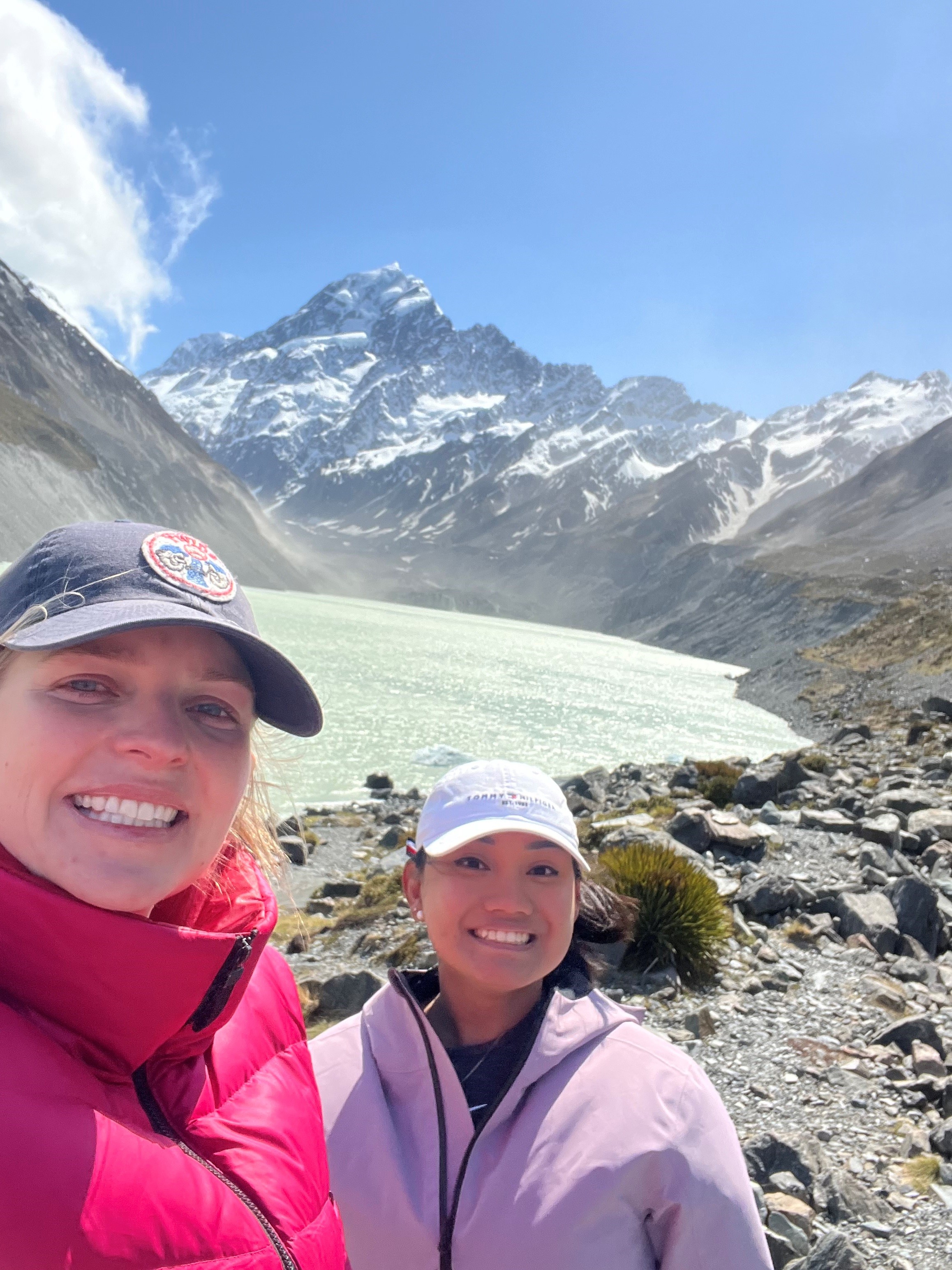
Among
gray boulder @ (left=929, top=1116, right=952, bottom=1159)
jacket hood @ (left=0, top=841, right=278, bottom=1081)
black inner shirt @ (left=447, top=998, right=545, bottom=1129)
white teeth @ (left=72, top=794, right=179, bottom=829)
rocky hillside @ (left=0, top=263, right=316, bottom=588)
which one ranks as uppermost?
rocky hillside @ (left=0, top=263, right=316, bottom=588)

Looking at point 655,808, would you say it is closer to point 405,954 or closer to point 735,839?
point 735,839

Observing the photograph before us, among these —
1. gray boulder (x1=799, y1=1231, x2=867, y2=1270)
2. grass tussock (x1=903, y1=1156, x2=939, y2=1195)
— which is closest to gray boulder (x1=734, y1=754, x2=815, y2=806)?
grass tussock (x1=903, y1=1156, x2=939, y2=1195)

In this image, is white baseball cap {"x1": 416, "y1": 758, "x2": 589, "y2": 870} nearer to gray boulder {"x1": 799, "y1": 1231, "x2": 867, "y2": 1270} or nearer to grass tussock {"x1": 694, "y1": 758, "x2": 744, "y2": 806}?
Answer: gray boulder {"x1": 799, "y1": 1231, "x2": 867, "y2": 1270}

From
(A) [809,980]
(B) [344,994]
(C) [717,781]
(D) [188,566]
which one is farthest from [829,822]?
(D) [188,566]

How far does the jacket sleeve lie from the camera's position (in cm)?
233

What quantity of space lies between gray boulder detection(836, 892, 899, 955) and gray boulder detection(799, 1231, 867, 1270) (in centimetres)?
469

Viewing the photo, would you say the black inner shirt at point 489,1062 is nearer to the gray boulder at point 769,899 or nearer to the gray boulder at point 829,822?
the gray boulder at point 769,899

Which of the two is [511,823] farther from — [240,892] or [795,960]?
[795,960]

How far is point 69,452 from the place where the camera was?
140375 mm

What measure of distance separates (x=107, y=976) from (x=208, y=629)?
76 cm

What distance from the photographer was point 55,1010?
150 centimetres

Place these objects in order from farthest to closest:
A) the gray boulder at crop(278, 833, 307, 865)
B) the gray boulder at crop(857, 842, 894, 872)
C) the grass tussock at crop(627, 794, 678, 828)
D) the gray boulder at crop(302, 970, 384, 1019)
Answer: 1. the gray boulder at crop(278, 833, 307, 865)
2. the grass tussock at crop(627, 794, 678, 828)
3. the gray boulder at crop(857, 842, 894, 872)
4. the gray boulder at crop(302, 970, 384, 1019)

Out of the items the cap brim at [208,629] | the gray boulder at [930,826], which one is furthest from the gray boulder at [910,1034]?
the cap brim at [208,629]

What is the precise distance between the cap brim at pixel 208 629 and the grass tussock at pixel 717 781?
45.5ft
